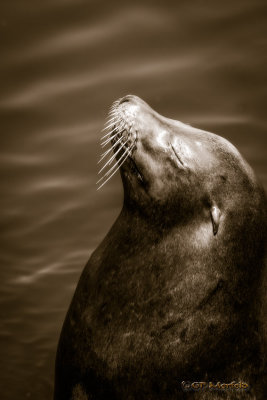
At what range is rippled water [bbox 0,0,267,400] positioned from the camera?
10.5ft

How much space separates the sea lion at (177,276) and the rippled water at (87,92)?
4.58ft

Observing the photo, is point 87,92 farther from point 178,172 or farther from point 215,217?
point 215,217

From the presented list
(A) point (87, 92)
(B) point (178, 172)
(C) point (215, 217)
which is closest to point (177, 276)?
(C) point (215, 217)

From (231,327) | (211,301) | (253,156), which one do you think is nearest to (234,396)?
(231,327)

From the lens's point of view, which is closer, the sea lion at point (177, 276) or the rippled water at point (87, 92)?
the sea lion at point (177, 276)

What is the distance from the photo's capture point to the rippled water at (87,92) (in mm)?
3199

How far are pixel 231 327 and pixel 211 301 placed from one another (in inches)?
4.9

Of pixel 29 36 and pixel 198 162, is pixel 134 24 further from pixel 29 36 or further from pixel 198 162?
pixel 198 162

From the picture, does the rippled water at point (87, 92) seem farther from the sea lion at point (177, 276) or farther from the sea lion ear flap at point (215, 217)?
the sea lion ear flap at point (215, 217)

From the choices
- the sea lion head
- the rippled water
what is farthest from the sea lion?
the rippled water

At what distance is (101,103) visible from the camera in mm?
3297

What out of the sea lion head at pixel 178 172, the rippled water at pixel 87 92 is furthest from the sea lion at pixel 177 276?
the rippled water at pixel 87 92

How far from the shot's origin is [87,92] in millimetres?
3293

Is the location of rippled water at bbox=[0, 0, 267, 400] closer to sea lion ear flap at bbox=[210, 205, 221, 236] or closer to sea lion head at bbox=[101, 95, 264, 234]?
sea lion head at bbox=[101, 95, 264, 234]
